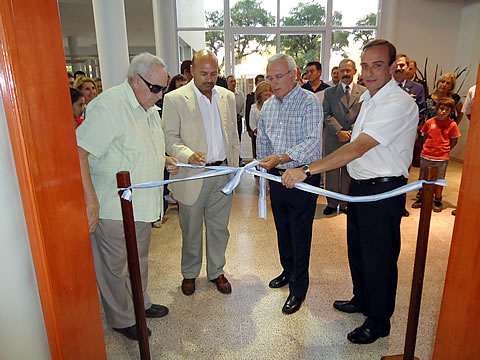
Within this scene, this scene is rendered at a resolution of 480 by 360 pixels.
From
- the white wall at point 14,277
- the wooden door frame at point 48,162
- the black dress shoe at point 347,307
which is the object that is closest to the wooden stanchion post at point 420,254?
the black dress shoe at point 347,307

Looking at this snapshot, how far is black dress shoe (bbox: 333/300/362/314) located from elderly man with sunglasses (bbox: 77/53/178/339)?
1381mm

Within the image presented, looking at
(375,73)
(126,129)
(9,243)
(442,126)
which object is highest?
(375,73)

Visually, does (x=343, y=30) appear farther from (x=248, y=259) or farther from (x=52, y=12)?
(x=52, y=12)

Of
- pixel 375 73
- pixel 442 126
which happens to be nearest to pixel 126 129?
pixel 375 73

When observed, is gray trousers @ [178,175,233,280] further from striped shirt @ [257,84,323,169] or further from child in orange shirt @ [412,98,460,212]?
child in orange shirt @ [412,98,460,212]

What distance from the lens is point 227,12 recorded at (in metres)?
8.07

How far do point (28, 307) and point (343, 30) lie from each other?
8.74 m

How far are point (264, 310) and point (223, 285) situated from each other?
15.5 inches

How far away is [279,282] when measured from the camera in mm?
2732

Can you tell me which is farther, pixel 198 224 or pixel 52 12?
pixel 198 224

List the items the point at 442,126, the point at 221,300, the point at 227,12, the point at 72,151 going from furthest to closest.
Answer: the point at 227,12 → the point at 442,126 → the point at 221,300 → the point at 72,151

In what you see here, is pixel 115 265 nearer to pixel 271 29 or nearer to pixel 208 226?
pixel 208 226

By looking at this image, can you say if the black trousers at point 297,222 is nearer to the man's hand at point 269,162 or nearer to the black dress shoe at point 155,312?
the man's hand at point 269,162

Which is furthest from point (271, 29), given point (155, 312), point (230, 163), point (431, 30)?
point (155, 312)
